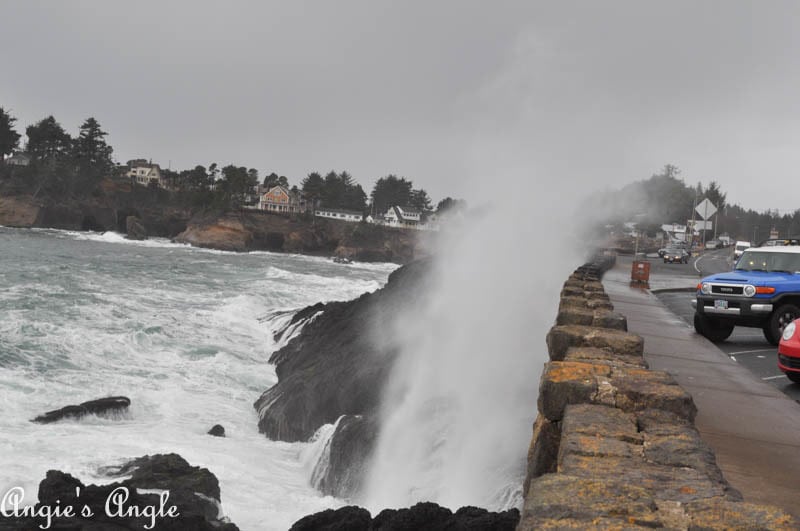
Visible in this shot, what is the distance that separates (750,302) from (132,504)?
9.72 m

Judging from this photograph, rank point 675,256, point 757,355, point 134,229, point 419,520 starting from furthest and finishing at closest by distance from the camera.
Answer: point 134,229, point 675,256, point 757,355, point 419,520

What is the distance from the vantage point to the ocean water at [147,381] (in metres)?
10.0

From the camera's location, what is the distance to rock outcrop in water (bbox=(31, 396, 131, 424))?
12234mm

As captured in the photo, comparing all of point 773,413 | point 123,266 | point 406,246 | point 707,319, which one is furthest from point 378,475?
point 406,246

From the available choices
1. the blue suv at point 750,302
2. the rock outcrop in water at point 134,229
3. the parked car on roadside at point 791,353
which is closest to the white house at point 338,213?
the rock outcrop in water at point 134,229

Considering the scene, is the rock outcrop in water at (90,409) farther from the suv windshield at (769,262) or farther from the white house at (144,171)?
the white house at (144,171)

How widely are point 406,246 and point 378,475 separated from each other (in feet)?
313

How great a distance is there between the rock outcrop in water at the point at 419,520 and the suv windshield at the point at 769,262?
9540mm

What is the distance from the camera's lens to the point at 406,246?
104188 mm

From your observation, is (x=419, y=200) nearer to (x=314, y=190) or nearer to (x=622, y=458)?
(x=314, y=190)

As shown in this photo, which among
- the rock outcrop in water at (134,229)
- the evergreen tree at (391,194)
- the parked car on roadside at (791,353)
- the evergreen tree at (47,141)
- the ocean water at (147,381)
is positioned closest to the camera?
the parked car on roadside at (791,353)

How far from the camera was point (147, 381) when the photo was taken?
15.9 m

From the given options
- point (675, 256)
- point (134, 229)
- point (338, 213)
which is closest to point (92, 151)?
point (134, 229)

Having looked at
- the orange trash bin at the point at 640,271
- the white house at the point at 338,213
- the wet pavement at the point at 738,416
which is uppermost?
the white house at the point at 338,213
